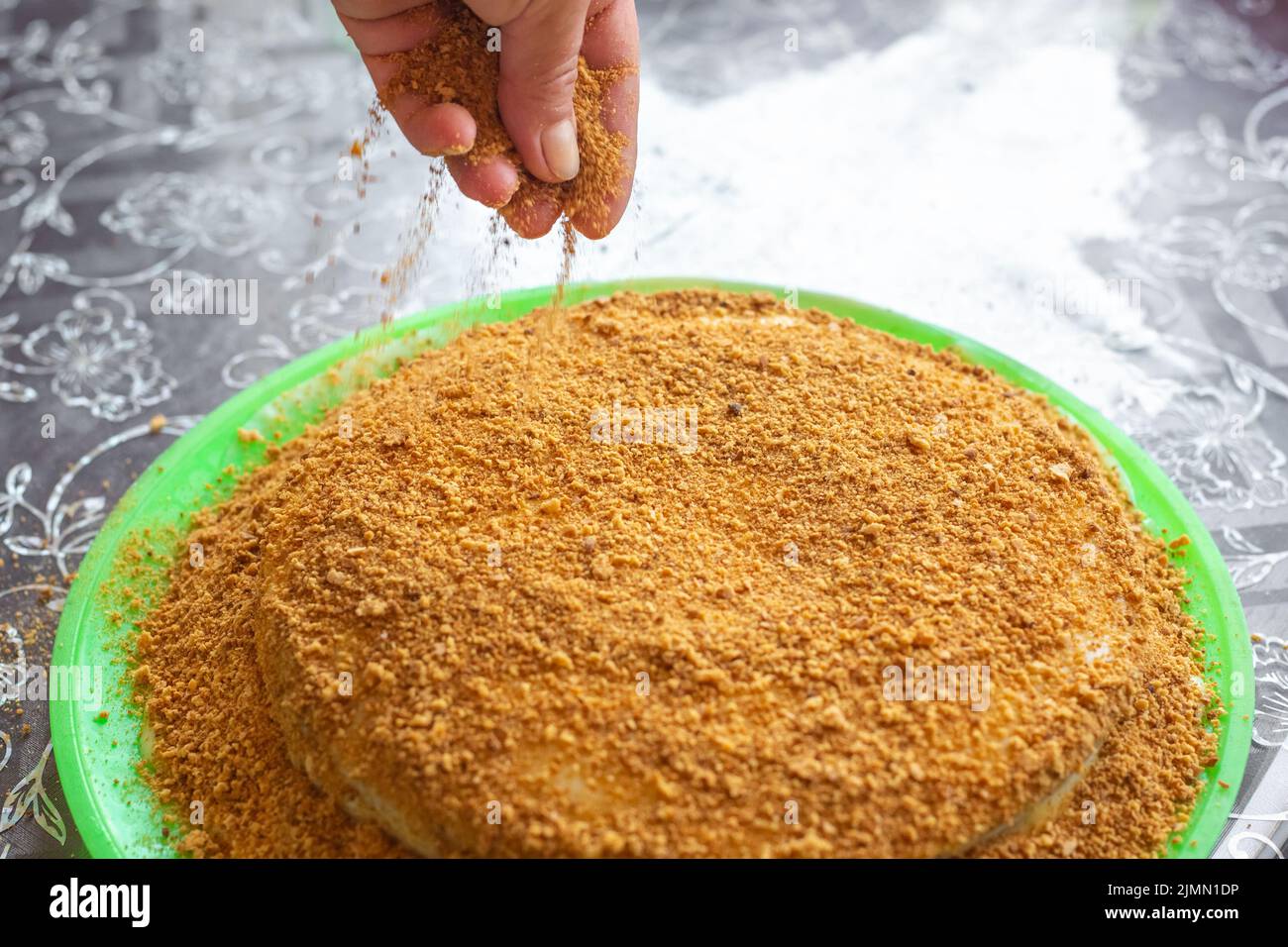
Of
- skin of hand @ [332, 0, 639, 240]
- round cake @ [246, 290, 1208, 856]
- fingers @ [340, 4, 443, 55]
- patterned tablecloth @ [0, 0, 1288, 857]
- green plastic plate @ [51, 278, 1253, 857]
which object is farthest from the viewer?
patterned tablecloth @ [0, 0, 1288, 857]

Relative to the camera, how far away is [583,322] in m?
1.98

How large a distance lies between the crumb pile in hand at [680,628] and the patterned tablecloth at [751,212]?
1.19 feet

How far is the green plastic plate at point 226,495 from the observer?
4.99 feet

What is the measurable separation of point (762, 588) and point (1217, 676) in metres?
0.72

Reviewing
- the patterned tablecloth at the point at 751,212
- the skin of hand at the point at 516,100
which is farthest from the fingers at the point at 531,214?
the patterned tablecloth at the point at 751,212

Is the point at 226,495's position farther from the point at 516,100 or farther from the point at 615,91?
the point at 615,91

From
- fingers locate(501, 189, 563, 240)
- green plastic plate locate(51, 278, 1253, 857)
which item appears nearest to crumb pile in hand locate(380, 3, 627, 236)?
fingers locate(501, 189, 563, 240)

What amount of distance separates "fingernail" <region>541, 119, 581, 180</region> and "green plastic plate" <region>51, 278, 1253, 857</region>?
0.46 m

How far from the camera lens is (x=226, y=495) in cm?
195

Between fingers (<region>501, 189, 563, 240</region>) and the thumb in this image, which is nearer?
the thumb

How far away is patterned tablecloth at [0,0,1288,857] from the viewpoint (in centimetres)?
226

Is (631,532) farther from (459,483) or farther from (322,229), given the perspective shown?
(322,229)

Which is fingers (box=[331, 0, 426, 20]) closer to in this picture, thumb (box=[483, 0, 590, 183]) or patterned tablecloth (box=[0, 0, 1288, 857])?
thumb (box=[483, 0, 590, 183])
